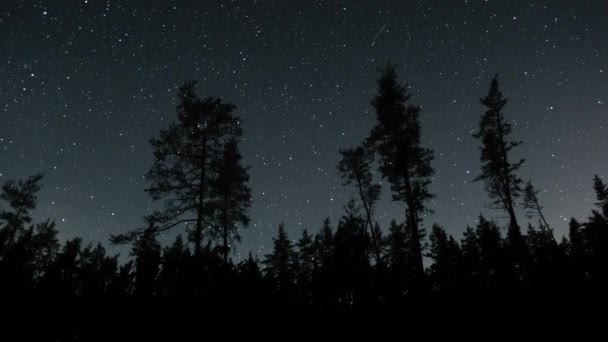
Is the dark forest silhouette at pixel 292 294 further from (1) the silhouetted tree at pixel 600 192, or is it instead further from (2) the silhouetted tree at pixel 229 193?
(1) the silhouetted tree at pixel 600 192

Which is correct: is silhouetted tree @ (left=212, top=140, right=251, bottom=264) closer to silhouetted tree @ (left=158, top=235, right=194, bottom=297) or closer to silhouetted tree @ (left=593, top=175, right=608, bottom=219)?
silhouetted tree @ (left=158, top=235, right=194, bottom=297)

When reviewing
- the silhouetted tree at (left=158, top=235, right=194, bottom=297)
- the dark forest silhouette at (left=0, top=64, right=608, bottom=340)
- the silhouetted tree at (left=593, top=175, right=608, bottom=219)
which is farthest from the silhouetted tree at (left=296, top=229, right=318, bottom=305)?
the silhouetted tree at (left=593, top=175, right=608, bottom=219)

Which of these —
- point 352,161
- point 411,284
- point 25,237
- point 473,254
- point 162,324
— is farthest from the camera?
point 352,161

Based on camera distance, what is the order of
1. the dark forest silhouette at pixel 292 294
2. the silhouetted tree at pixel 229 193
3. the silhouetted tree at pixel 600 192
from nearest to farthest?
the dark forest silhouette at pixel 292 294
the silhouetted tree at pixel 229 193
the silhouetted tree at pixel 600 192

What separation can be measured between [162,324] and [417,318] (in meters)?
5.02

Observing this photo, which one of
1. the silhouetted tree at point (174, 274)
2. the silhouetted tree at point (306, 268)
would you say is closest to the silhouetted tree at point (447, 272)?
the silhouetted tree at point (306, 268)

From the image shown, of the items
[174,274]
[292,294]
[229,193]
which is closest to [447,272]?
[292,294]

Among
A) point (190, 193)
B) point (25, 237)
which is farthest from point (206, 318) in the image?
point (190, 193)

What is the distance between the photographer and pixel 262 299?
6930 mm

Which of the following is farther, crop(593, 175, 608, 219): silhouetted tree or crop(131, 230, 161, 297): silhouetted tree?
crop(593, 175, 608, 219): silhouetted tree

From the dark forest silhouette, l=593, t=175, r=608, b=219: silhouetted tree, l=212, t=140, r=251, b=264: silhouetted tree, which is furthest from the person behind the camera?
l=593, t=175, r=608, b=219: silhouetted tree

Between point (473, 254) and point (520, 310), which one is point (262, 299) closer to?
point (520, 310)

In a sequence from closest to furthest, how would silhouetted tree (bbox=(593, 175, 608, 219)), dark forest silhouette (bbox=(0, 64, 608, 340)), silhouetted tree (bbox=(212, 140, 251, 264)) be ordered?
dark forest silhouette (bbox=(0, 64, 608, 340)), silhouetted tree (bbox=(212, 140, 251, 264)), silhouetted tree (bbox=(593, 175, 608, 219))

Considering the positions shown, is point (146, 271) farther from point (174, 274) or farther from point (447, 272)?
point (447, 272)
